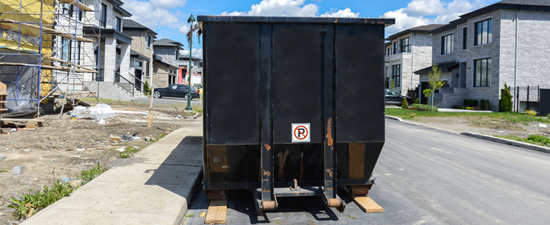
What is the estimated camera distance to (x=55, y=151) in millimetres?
8266

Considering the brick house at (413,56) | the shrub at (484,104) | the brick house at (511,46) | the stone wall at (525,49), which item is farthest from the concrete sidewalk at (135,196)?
the brick house at (413,56)

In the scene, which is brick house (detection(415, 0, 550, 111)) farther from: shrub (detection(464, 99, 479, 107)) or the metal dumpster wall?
the metal dumpster wall

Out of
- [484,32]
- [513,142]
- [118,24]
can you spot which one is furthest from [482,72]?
[118,24]

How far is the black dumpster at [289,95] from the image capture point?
4.34m

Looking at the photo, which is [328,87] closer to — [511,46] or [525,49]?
[511,46]

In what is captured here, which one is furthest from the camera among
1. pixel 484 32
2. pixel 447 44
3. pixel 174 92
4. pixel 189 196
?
pixel 174 92

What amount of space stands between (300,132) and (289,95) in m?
0.46

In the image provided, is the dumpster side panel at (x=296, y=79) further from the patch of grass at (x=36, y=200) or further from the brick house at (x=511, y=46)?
the brick house at (x=511, y=46)

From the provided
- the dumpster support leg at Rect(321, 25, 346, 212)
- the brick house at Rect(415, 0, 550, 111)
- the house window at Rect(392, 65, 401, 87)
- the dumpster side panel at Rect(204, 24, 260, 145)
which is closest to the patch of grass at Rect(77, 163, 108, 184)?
the dumpster side panel at Rect(204, 24, 260, 145)

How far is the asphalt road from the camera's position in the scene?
15.0ft

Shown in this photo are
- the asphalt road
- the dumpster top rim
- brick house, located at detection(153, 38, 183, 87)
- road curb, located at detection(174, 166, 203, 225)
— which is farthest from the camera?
brick house, located at detection(153, 38, 183, 87)

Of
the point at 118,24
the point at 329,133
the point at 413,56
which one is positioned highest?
the point at 118,24

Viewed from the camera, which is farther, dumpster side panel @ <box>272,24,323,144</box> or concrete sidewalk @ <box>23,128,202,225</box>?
dumpster side panel @ <box>272,24,323,144</box>

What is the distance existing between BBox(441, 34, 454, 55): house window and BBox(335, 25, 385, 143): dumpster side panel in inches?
1319
